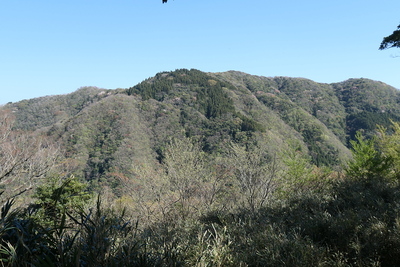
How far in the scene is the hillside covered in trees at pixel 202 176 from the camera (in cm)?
279

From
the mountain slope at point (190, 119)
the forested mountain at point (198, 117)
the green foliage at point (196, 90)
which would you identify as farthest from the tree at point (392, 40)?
the green foliage at point (196, 90)

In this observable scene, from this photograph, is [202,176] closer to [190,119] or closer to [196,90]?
[190,119]

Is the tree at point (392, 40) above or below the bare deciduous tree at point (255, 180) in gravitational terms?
above

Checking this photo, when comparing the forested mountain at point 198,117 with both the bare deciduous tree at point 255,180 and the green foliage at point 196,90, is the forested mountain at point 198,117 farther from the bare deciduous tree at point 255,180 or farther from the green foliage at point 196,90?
the bare deciduous tree at point 255,180

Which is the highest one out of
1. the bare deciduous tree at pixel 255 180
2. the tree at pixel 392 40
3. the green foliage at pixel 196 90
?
the green foliage at pixel 196 90

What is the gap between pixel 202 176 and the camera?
19.9 meters

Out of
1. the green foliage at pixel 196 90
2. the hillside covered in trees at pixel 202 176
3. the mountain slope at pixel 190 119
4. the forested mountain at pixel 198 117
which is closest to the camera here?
the hillside covered in trees at pixel 202 176

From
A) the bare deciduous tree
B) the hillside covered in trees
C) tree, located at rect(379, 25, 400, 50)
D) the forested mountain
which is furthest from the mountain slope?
tree, located at rect(379, 25, 400, 50)

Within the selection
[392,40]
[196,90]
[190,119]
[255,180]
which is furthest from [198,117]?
[392,40]

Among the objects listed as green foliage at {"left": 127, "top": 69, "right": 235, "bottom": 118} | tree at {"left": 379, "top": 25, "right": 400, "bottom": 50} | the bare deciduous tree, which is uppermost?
green foliage at {"left": 127, "top": 69, "right": 235, "bottom": 118}

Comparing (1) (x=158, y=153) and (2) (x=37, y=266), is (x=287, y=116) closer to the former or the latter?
(1) (x=158, y=153)

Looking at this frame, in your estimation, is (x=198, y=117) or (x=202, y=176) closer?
(x=202, y=176)

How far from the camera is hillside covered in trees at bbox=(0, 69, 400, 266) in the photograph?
9.16 feet

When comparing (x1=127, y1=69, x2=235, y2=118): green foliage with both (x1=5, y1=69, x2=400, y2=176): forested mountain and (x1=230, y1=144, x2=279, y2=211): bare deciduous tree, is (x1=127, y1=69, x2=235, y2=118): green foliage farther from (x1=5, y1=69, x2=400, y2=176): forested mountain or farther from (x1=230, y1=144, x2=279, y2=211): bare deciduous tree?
(x1=230, y1=144, x2=279, y2=211): bare deciduous tree
